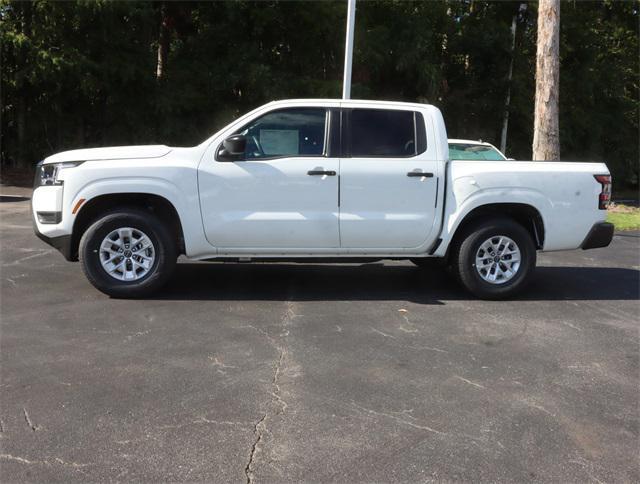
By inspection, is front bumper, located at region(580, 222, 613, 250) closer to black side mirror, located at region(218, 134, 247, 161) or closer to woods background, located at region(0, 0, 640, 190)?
black side mirror, located at region(218, 134, 247, 161)

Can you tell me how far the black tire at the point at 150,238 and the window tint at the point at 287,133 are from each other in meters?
1.15

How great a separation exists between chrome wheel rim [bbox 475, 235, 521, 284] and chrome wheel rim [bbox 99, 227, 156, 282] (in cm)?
334

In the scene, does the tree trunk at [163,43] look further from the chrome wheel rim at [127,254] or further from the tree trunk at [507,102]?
the chrome wheel rim at [127,254]

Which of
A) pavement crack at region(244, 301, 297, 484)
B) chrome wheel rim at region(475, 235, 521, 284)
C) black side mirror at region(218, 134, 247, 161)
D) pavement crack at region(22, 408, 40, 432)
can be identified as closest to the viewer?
pavement crack at region(244, 301, 297, 484)

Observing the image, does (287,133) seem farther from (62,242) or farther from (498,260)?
(498,260)

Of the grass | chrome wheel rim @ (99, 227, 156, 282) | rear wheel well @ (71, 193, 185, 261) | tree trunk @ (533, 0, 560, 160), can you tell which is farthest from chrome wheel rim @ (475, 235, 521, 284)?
tree trunk @ (533, 0, 560, 160)

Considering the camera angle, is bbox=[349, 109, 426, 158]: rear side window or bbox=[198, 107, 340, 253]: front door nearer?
bbox=[198, 107, 340, 253]: front door

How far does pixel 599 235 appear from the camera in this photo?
6707mm

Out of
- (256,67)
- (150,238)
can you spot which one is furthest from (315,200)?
(256,67)

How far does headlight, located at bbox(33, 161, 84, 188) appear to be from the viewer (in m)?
6.12

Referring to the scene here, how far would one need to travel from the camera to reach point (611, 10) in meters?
27.2

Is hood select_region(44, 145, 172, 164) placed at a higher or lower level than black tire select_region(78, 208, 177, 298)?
higher

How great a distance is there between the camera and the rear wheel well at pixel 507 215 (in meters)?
6.66

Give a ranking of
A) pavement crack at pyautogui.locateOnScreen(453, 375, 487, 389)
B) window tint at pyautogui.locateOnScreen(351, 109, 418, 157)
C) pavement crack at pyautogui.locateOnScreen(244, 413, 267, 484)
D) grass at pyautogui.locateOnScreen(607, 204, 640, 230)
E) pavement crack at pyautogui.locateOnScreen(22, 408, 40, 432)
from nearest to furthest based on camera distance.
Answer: pavement crack at pyautogui.locateOnScreen(244, 413, 267, 484) < pavement crack at pyautogui.locateOnScreen(22, 408, 40, 432) < pavement crack at pyautogui.locateOnScreen(453, 375, 487, 389) < window tint at pyautogui.locateOnScreen(351, 109, 418, 157) < grass at pyautogui.locateOnScreen(607, 204, 640, 230)
